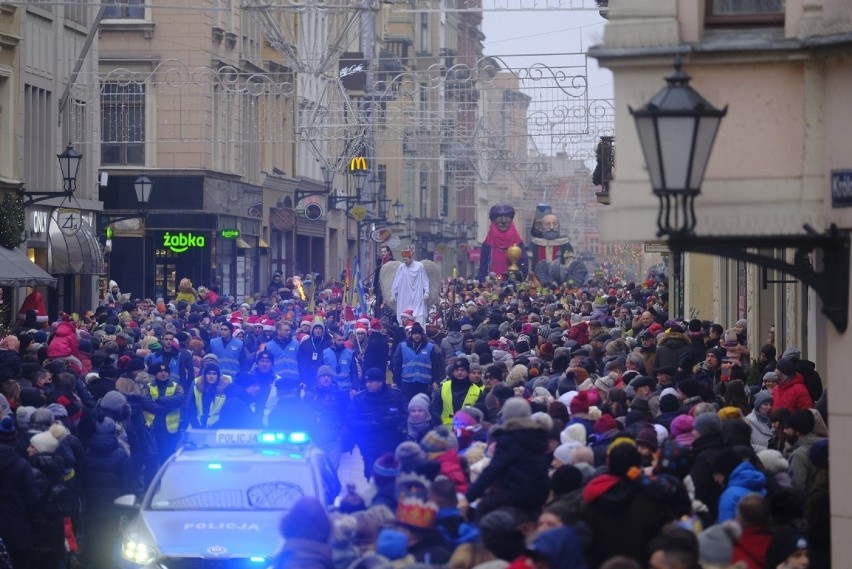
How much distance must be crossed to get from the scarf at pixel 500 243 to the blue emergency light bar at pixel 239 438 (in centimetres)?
5443

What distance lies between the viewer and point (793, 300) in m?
21.7

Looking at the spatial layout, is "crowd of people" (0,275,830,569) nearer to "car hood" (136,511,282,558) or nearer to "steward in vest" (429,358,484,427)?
"steward in vest" (429,358,484,427)

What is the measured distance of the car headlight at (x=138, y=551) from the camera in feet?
40.3

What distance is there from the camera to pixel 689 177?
8922 millimetres

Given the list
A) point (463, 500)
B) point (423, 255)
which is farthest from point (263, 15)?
point (423, 255)

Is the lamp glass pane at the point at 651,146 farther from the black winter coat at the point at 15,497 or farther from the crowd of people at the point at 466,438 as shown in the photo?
the black winter coat at the point at 15,497

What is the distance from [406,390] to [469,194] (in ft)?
325

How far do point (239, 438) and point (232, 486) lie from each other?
32.1 inches

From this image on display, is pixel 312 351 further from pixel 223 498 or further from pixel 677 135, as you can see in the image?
pixel 677 135

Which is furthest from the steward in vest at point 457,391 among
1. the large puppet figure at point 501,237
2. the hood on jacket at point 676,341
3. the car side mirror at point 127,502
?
the large puppet figure at point 501,237

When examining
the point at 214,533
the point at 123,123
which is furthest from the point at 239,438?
the point at 123,123

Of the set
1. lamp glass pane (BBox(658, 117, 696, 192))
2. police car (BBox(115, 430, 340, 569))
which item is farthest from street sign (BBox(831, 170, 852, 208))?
police car (BBox(115, 430, 340, 569))

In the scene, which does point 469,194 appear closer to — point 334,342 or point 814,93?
point 334,342

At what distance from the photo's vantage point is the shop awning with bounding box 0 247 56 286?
3026cm
